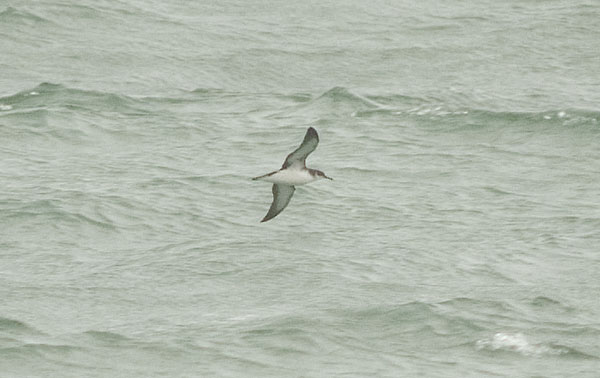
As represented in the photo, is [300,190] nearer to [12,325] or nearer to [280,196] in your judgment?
[280,196]

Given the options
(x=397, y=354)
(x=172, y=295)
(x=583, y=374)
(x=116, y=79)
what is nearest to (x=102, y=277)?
→ (x=172, y=295)

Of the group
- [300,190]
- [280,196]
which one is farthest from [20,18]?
[280,196]

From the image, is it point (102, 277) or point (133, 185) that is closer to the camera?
point (102, 277)

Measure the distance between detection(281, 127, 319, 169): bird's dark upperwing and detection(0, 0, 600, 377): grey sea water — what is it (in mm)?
1826

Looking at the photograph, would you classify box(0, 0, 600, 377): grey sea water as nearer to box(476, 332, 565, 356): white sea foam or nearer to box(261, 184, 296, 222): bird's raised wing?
box(476, 332, 565, 356): white sea foam

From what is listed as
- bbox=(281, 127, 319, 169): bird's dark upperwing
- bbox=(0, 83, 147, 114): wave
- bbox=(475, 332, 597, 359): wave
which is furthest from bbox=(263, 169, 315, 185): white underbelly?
bbox=(0, 83, 147, 114): wave

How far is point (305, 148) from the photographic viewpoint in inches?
679

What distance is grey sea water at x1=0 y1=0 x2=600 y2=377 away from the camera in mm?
17953

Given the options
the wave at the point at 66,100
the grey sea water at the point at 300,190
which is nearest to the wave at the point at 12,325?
the grey sea water at the point at 300,190

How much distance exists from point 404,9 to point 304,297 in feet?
53.1

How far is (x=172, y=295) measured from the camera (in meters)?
19.3

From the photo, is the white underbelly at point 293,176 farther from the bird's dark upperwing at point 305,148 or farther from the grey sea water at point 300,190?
the grey sea water at point 300,190

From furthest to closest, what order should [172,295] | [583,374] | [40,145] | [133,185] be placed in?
[40,145], [133,185], [172,295], [583,374]

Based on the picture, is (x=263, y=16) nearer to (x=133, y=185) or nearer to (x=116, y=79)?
(x=116, y=79)
